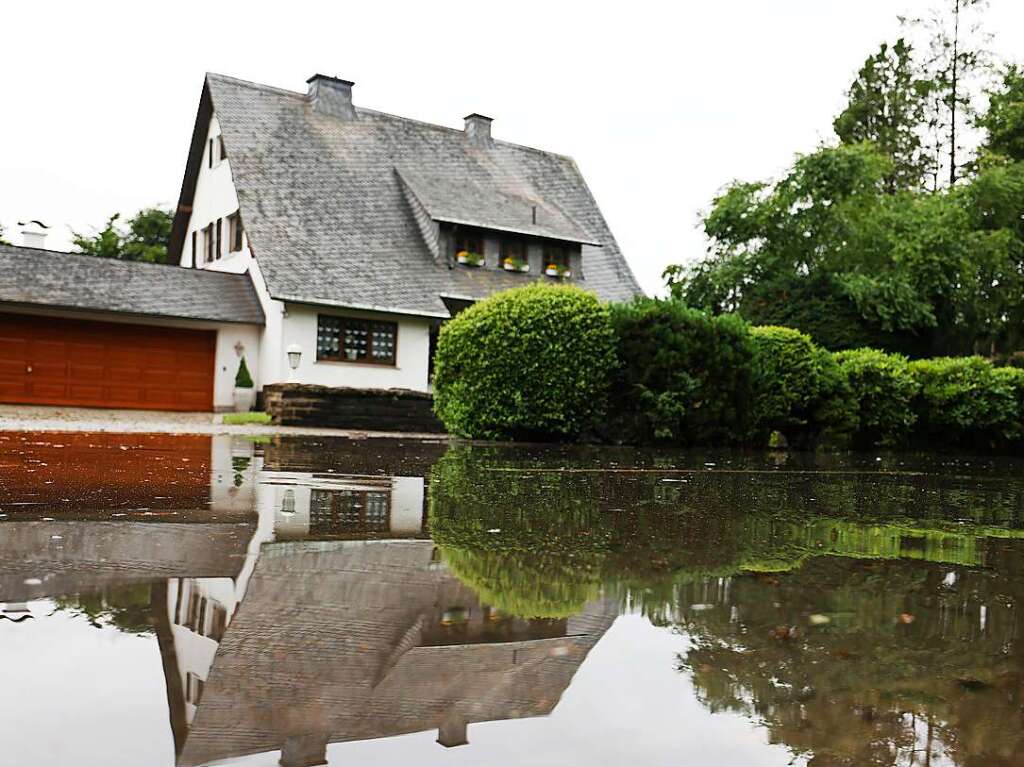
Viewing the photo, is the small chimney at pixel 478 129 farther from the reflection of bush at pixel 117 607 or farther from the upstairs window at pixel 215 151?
the reflection of bush at pixel 117 607

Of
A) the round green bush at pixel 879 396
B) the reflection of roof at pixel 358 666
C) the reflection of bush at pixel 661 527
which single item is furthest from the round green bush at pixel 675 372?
the reflection of roof at pixel 358 666

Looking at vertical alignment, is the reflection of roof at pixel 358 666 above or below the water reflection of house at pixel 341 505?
below

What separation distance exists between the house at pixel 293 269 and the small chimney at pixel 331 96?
0.04m

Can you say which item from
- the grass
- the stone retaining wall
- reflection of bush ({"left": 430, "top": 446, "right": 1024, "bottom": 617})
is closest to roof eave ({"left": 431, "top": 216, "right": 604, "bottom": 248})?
the stone retaining wall

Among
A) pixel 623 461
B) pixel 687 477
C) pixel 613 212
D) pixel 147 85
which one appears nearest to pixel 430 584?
pixel 687 477

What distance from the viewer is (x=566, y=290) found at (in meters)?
13.4

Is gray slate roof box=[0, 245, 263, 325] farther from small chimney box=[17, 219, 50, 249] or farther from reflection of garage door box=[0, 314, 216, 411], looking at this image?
small chimney box=[17, 219, 50, 249]

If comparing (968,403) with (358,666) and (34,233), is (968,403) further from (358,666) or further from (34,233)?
(34,233)

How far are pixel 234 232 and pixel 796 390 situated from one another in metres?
16.7

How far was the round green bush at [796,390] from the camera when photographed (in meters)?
14.2

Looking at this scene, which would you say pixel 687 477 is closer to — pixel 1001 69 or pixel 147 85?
pixel 147 85

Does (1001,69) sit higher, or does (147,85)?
(1001,69)

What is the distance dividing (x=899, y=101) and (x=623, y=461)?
104 feet

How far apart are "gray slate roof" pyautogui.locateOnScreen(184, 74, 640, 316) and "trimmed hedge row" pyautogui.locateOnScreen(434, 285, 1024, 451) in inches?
399
